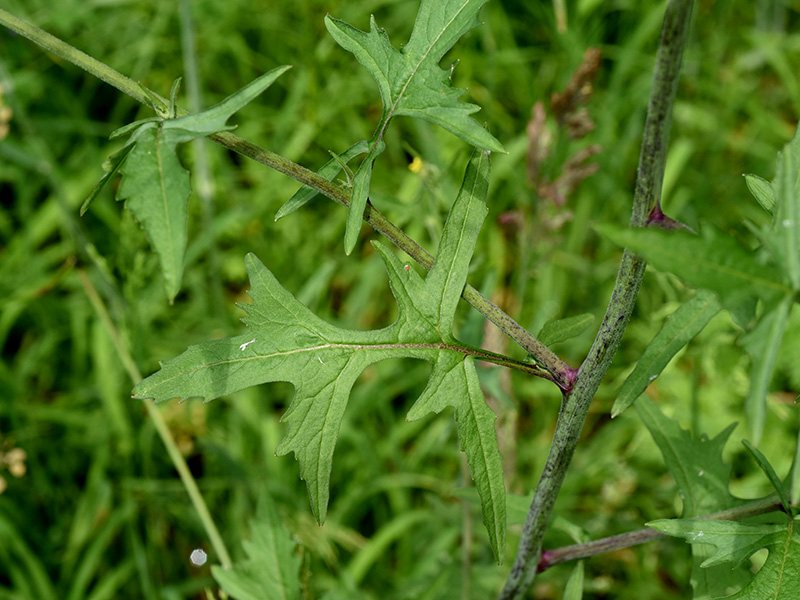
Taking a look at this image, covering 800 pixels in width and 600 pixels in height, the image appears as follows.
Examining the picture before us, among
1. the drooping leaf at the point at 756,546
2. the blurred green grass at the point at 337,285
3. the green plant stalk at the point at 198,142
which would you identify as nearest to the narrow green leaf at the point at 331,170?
the drooping leaf at the point at 756,546

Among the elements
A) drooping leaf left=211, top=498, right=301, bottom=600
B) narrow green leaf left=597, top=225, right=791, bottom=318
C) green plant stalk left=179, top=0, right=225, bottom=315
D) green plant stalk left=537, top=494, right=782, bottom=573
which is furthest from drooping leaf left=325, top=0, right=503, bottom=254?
green plant stalk left=179, top=0, right=225, bottom=315

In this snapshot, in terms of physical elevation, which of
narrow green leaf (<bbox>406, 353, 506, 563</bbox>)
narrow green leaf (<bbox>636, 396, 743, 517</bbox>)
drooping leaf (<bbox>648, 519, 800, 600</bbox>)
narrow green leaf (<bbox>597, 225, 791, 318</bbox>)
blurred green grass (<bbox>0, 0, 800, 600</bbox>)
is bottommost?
blurred green grass (<bbox>0, 0, 800, 600</bbox>)

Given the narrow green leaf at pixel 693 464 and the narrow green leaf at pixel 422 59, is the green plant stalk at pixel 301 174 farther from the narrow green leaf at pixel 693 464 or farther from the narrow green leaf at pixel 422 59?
the narrow green leaf at pixel 693 464

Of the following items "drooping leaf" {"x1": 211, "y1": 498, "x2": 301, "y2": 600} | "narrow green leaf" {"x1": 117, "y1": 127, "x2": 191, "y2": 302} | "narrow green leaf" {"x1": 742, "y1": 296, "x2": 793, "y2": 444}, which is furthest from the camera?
"drooping leaf" {"x1": 211, "y1": 498, "x2": 301, "y2": 600}

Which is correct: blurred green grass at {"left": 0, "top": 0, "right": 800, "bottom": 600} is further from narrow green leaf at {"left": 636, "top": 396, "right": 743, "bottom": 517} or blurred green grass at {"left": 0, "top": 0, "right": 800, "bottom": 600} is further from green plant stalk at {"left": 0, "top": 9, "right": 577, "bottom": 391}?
green plant stalk at {"left": 0, "top": 9, "right": 577, "bottom": 391}

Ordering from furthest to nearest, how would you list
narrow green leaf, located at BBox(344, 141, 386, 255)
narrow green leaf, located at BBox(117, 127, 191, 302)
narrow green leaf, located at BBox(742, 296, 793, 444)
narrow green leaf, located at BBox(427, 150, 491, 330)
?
narrow green leaf, located at BBox(427, 150, 491, 330) → narrow green leaf, located at BBox(344, 141, 386, 255) → narrow green leaf, located at BBox(117, 127, 191, 302) → narrow green leaf, located at BBox(742, 296, 793, 444)

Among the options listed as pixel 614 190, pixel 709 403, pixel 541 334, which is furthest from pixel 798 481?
pixel 614 190
